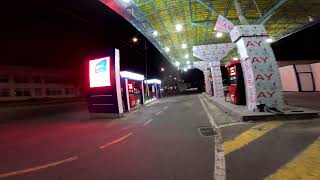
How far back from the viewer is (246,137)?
612cm

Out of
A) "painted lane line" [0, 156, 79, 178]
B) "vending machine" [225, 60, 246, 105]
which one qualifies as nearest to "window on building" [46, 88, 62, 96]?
"vending machine" [225, 60, 246, 105]

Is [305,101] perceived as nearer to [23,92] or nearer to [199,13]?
[199,13]

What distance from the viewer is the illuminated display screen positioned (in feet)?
42.3

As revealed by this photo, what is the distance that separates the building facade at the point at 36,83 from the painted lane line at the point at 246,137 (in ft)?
148

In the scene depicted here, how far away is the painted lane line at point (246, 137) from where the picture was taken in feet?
17.2

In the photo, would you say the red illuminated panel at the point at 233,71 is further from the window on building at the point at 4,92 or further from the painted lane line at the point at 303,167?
the window on building at the point at 4,92

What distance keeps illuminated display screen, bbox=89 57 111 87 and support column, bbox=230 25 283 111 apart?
7.18 meters

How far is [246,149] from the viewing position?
4.98 meters

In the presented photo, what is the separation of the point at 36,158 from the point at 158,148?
113 inches

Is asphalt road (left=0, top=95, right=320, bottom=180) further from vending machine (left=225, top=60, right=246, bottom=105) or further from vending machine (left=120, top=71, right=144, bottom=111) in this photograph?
vending machine (left=120, top=71, right=144, bottom=111)

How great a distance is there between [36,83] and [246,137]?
50.0 meters

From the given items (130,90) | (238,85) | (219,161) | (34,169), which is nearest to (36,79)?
(130,90)

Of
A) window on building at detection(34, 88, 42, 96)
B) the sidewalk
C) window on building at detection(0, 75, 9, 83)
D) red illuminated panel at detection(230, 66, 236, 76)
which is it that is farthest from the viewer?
window on building at detection(34, 88, 42, 96)

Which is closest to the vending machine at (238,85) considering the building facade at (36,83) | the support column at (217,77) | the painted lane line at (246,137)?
the painted lane line at (246,137)
